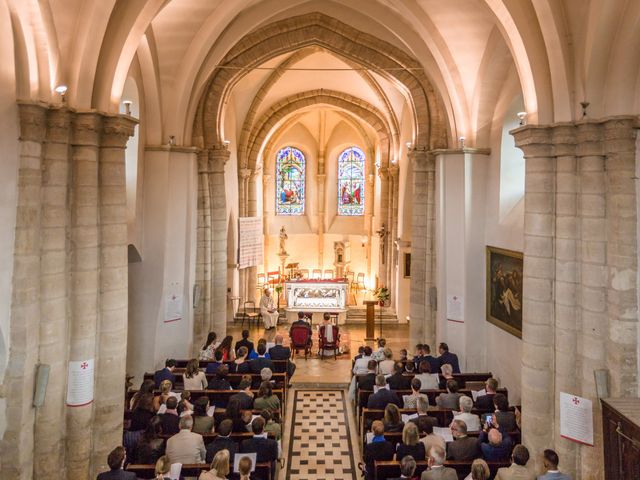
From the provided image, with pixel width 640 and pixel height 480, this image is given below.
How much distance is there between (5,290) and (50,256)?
2.50ft

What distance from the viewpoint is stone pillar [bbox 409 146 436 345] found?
15.0 meters

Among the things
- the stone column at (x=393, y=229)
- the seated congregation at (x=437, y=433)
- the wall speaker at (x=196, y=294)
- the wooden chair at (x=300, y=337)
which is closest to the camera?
the seated congregation at (x=437, y=433)

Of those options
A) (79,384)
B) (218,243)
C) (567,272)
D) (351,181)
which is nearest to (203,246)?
(218,243)

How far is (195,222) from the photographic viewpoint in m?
15.1

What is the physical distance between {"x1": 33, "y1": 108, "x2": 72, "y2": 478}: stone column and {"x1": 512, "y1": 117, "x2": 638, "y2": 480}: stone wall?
23.2ft

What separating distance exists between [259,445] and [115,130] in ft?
17.5

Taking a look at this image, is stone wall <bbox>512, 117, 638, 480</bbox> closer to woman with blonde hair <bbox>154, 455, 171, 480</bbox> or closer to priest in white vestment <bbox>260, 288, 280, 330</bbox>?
woman with blonde hair <bbox>154, 455, 171, 480</bbox>

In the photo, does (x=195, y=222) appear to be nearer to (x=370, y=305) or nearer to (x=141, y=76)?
(x=141, y=76)

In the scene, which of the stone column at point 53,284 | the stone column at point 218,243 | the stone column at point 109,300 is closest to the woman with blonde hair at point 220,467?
the stone column at point 53,284

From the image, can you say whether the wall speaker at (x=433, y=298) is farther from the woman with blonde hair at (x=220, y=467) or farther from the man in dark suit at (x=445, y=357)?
the woman with blonde hair at (x=220, y=467)

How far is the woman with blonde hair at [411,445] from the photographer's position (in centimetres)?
690

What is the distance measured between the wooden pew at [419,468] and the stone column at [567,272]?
57.3 inches

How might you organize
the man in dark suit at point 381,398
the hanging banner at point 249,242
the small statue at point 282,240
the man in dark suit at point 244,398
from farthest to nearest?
1. the small statue at point 282,240
2. the hanging banner at point 249,242
3. the man in dark suit at point 381,398
4. the man in dark suit at point 244,398

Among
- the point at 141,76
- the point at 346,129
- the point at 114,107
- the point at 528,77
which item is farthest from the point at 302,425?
the point at 346,129
